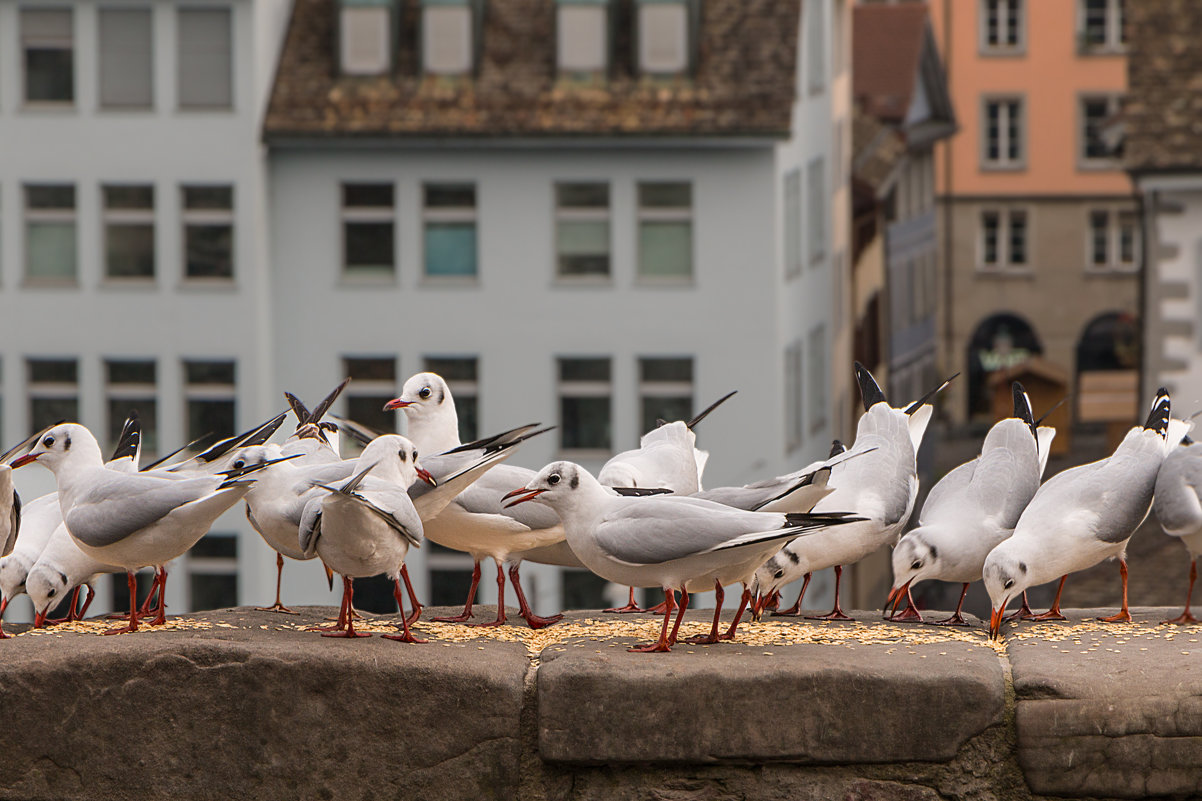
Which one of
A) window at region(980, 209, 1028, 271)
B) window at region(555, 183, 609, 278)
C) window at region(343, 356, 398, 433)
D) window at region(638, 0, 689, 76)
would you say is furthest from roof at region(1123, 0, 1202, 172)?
window at region(980, 209, 1028, 271)

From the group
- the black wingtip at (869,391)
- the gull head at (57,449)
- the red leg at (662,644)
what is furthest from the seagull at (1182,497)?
the gull head at (57,449)

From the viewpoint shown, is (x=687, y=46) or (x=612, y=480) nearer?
(x=612, y=480)

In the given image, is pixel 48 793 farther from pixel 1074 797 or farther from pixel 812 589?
pixel 812 589

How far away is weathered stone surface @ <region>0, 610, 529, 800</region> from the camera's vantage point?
419 centimetres

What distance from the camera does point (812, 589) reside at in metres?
26.9

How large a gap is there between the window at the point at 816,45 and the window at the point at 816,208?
1225 mm

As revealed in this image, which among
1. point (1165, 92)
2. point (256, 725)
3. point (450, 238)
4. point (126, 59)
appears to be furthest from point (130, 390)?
point (256, 725)

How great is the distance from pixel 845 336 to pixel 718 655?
96.9 feet

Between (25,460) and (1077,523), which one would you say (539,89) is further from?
(1077,523)

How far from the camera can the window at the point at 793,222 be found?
28297 millimetres

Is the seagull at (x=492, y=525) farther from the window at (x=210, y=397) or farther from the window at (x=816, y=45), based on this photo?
the window at (x=816, y=45)

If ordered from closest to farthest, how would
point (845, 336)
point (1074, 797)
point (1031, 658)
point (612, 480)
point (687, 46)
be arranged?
point (1074, 797)
point (1031, 658)
point (612, 480)
point (687, 46)
point (845, 336)

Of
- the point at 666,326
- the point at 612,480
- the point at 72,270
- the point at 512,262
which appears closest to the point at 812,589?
the point at 666,326

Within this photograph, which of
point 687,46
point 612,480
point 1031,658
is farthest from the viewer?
point 687,46
